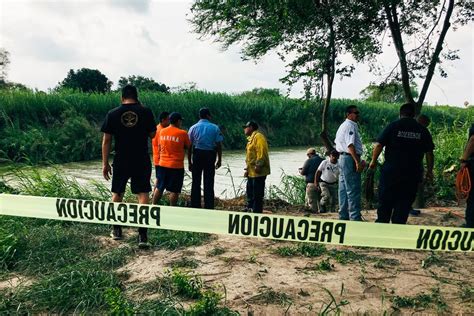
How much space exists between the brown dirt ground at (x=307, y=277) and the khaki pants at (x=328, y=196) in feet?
11.6

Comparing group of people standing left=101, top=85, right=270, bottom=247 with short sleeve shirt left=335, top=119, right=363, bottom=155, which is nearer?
group of people standing left=101, top=85, right=270, bottom=247

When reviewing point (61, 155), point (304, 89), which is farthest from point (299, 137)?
point (304, 89)

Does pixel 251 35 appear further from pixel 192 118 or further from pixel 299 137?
pixel 299 137

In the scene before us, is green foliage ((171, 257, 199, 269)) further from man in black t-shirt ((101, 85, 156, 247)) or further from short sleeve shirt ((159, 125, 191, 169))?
short sleeve shirt ((159, 125, 191, 169))

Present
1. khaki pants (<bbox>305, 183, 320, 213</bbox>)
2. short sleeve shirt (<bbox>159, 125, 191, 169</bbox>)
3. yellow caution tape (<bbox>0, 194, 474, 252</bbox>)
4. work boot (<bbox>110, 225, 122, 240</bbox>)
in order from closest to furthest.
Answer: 1. yellow caution tape (<bbox>0, 194, 474, 252</bbox>)
2. work boot (<bbox>110, 225, 122, 240</bbox>)
3. short sleeve shirt (<bbox>159, 125, 191, 169</bbox>)
4. khaki pants (<bbox>305, 183, 320, 213</bbox>)

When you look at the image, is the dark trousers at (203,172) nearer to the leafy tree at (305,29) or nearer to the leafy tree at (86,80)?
the leafy tree at (305,29)

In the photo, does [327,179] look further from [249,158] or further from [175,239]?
[175,239]

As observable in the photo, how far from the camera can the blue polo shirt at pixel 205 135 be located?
712 cm

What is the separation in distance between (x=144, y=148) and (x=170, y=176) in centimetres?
155

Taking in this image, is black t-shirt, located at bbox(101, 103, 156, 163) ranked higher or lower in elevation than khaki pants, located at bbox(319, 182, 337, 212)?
higher

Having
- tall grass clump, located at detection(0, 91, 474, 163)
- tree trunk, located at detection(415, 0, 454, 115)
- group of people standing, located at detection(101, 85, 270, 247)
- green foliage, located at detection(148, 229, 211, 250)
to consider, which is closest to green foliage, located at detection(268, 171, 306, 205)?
group of people standing, located at detection(101, 85, 270, 247)

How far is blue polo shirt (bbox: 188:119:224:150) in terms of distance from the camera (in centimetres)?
712

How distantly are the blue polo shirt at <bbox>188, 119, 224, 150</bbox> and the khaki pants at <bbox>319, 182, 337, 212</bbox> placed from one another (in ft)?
8.56

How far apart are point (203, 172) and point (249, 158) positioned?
0.73m
